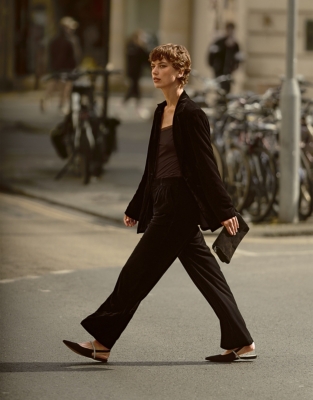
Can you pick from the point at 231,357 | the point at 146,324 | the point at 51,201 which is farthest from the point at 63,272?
the point at 51,201

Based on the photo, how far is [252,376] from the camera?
6.14 m

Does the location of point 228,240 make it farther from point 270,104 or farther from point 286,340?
point 270,104

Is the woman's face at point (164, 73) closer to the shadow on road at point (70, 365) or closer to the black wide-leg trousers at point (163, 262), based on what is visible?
the black wide-leg trousers at point (163, 262)

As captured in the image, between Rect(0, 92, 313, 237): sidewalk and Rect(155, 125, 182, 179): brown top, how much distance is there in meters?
5.27

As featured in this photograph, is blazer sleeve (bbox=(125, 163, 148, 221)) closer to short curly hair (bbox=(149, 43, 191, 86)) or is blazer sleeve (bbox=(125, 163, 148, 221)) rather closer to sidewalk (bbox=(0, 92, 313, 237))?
short curly hair (bbox=(149, 43, 191, 86))

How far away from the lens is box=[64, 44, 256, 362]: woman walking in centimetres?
612

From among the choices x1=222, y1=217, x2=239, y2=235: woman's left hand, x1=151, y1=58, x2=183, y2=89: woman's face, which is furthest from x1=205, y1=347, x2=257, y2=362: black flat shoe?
x1=151, y1=58, x2=183, y2=89: woman's face

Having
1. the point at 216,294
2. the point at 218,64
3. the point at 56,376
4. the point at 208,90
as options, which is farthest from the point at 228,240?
the point at 218,64

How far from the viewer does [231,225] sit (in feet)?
20.2

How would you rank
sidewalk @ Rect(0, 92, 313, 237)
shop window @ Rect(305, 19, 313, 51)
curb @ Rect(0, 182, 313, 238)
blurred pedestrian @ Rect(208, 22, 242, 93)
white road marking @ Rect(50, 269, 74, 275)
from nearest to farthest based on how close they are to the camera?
white road marking @ Rect(50, 269, 74, 275)
curb @ Rect(0, 182, 313, 238)
sidewalk @ Rect(0, 92, 313, 237)
blurred pedestrian @ Rect(208, 22, 242, 93)
shop window @ Rect(305, 19, 313, 51)

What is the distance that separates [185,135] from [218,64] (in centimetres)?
1760

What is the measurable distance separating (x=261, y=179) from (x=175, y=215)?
594 cm

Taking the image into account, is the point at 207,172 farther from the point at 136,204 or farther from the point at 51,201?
the point at 51,201

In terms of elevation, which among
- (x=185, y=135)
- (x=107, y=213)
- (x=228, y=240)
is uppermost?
(x=185, y=135)
